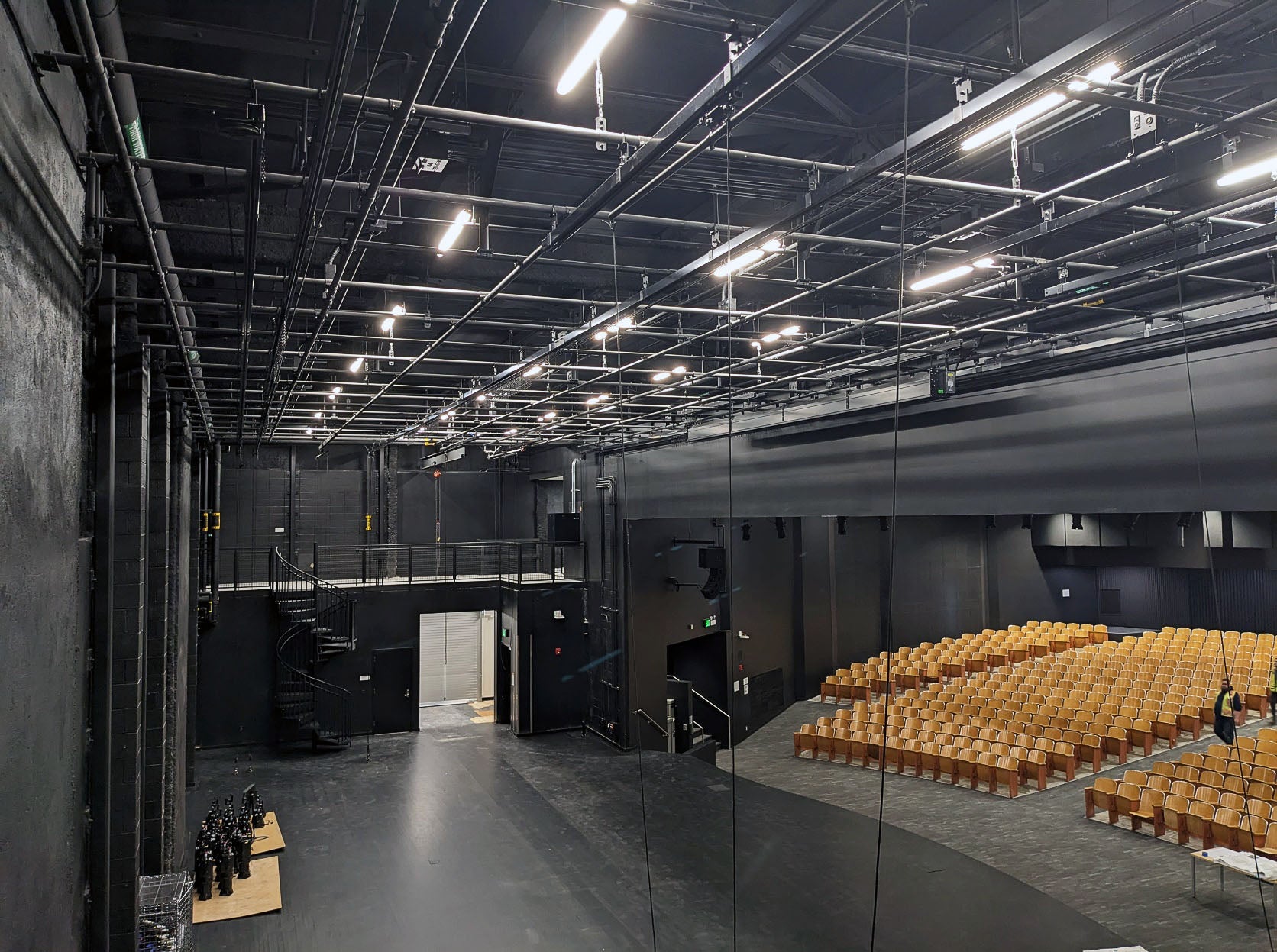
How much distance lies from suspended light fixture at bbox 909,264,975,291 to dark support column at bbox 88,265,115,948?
18.0 feet

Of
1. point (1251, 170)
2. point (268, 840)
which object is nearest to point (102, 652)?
point (1251, 170)

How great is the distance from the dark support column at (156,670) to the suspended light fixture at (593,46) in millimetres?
6037

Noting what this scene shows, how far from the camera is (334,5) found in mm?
5387

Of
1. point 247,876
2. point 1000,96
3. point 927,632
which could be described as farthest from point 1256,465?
point 927,632

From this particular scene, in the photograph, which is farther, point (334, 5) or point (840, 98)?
point (840, 98)

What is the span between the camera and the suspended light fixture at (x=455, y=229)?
537 cm

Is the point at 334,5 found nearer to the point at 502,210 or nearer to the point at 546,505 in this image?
the point at 502,210

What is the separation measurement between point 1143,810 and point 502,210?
10011 mm

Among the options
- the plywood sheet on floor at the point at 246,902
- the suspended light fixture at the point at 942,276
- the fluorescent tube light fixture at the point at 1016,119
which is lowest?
the plywood sheet on floor at the point at 246,902

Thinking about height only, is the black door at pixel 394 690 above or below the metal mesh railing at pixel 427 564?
below

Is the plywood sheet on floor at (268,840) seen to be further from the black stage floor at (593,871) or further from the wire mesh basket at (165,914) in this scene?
the wire mesh basket at (165,914)

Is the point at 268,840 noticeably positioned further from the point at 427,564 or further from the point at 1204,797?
the point at 427,564

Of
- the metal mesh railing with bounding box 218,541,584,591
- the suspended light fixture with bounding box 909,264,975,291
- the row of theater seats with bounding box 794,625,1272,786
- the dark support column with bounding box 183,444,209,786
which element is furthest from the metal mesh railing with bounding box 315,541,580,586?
A: the suspended light fixture with bounding box 909,264,975,291

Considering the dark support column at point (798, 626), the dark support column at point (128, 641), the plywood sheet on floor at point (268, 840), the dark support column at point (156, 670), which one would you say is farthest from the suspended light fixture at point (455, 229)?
the dark support column at point (798, 626)
